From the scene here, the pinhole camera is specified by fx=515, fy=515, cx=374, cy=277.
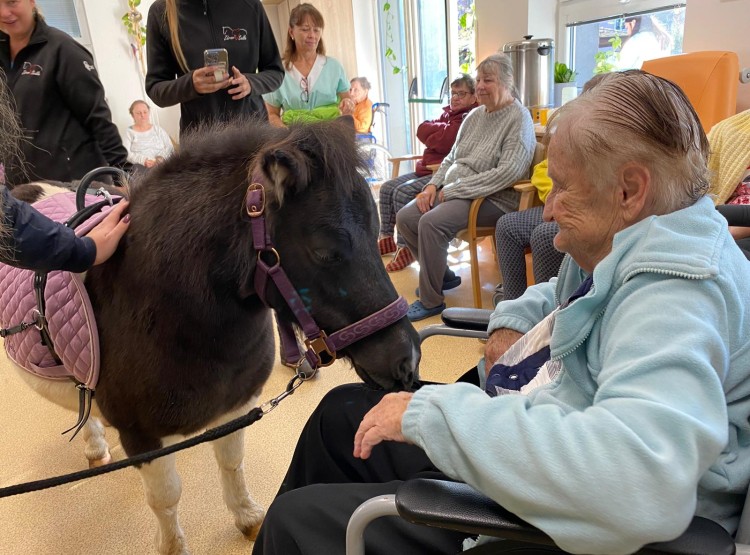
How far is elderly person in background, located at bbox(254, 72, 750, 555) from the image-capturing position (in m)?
0.54

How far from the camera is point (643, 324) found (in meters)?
0.60

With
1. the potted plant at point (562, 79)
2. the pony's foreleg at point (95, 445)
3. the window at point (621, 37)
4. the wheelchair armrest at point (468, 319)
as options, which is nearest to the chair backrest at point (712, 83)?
the window at point (621, 37)

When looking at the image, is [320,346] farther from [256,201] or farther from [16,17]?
[16,17]

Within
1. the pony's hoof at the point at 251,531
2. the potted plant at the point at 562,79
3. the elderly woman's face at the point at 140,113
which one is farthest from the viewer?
the elderly woman's face at the point at 140,113

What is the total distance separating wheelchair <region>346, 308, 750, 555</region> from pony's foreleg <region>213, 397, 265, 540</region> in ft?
2.79

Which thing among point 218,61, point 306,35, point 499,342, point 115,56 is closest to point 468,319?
point 499,342

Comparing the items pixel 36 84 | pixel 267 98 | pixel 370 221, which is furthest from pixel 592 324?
pixel 267 98

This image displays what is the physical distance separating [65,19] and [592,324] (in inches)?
278

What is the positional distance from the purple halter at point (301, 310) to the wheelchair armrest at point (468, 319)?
0.25 metres

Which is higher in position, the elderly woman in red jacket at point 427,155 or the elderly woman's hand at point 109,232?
the elderly woman's hand at point 109,232

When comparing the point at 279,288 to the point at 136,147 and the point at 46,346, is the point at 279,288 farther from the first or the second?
the point at 136,147

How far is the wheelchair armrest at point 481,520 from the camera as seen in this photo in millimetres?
547

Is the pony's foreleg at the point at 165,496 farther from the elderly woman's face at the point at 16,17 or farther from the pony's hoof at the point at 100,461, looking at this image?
the elderly woman's face at the point at 16,17

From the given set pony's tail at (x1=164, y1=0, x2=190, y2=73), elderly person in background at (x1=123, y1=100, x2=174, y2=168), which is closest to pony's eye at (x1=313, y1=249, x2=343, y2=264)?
pony's tail at (x1=164, y1=0, x2=190, y2=73)
